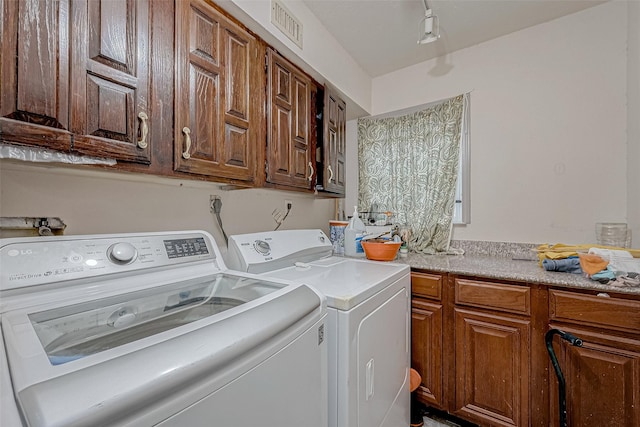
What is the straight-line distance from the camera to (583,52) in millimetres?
1910

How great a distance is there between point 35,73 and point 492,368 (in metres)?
2.27

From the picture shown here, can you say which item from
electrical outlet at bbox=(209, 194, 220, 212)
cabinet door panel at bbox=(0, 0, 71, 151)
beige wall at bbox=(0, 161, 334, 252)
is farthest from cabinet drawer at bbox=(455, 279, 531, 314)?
cabinet door panel at bbox=(0, 0, 71, 151)

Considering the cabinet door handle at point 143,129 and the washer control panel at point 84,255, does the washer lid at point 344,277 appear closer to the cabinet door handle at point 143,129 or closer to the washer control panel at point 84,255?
the washer control panel at point 84,255

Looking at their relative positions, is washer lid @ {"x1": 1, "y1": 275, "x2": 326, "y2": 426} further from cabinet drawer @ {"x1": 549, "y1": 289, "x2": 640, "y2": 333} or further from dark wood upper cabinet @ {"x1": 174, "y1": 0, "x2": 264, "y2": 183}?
cabinet drawer @ {"x1": 549, "y1": 289, "x2": 640, "y2": 333}

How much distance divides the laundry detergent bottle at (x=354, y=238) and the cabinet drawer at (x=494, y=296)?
2.19 feet

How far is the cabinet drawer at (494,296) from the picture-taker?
4.89ft

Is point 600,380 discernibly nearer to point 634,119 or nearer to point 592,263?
point 592,263

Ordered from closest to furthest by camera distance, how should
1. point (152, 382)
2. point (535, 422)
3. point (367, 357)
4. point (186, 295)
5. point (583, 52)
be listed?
1. point (152, 382)
2. point (186, 295)
3. point (367, 357)
4. point (535, 422)
5. point (583, 52)

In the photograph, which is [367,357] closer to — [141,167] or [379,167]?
[141,167]

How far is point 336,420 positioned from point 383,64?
2.63m

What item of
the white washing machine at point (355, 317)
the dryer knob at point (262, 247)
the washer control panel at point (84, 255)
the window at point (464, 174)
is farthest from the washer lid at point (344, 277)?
the window at point (464, 174)

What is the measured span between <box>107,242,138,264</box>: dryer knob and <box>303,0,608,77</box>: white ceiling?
5.89 feet

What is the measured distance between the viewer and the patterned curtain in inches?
88.7

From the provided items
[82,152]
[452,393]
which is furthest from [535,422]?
[82,152]
